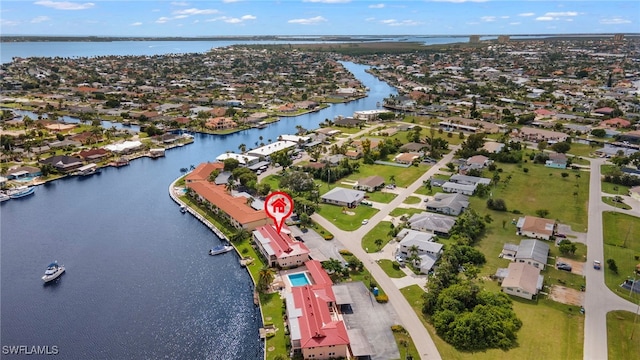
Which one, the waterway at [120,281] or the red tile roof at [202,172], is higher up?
the red tile roof at [202,172]

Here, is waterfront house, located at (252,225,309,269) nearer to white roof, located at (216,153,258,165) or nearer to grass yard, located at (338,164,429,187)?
grass yard, located at (338,164,429,187)

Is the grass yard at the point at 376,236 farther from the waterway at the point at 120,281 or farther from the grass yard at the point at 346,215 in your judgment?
the waterway at the point at 120,281

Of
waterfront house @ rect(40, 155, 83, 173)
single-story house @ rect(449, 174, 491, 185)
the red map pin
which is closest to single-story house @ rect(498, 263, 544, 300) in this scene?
the red map pin

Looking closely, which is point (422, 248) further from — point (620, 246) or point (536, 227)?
point (620, 246)

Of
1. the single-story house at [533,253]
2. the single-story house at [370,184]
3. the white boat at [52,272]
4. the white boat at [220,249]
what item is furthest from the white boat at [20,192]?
the single-story house at [533,253]

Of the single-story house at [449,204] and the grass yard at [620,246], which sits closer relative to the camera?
the grass yard at [620,246]

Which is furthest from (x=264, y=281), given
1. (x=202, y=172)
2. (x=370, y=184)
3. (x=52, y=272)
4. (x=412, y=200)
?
(x=202, y=172)
